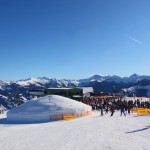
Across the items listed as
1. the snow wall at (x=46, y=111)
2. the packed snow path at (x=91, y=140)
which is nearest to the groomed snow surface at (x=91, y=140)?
the packed snow path at (x=91, y=140)

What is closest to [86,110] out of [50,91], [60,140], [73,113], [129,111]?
[73,113]

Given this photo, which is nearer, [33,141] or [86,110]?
[33,141]

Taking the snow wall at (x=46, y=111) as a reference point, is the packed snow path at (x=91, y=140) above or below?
below

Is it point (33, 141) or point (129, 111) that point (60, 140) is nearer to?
point (33, 141)

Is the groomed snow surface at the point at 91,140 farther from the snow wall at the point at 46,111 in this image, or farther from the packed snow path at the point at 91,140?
the snow wall at the point at 46,111

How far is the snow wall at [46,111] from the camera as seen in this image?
42562 mm

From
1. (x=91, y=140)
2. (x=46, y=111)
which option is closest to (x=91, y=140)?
(x=91, y=140)

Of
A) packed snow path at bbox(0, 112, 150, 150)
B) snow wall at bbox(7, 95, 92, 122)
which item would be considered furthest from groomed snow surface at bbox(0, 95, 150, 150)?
snow wall at bbox(7, 95, 92, 122)

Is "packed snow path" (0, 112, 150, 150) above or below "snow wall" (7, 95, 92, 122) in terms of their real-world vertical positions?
below

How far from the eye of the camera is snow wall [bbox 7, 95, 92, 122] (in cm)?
4256

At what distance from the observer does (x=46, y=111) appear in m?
43.1

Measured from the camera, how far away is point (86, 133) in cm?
2672

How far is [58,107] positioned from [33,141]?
19846 mm

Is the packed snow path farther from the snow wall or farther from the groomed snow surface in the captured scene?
the snow wall
